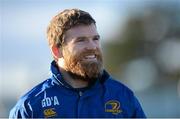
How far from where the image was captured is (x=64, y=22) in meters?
6.01

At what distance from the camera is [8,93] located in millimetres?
29016

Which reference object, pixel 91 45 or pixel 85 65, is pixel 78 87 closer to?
pixel 85 65

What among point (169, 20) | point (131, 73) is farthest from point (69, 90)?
point (169, 20)

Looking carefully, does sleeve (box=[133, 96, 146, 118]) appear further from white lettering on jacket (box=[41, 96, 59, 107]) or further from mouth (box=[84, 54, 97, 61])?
white lettering on jacket (box=[41, 96, 59, 107])

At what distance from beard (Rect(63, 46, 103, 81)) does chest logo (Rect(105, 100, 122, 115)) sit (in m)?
0.22

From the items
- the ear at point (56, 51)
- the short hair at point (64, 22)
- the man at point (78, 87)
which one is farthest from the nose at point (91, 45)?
the ear at point (56, 51)

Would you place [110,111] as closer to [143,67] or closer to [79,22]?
[79,22]

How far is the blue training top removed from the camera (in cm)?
589

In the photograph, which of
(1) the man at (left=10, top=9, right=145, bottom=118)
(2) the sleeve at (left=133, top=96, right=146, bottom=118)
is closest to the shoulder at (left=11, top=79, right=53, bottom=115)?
(1) the man at (left=10, top=9, right=145, bottom=118)

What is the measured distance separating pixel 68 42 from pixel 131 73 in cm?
3052

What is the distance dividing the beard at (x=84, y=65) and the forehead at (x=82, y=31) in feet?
0.44

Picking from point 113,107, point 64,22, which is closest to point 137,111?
point 113,107

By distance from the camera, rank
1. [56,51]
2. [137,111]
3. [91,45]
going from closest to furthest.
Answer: [91,45]
[137,111]
[56,51]

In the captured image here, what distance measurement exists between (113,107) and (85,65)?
383mm
